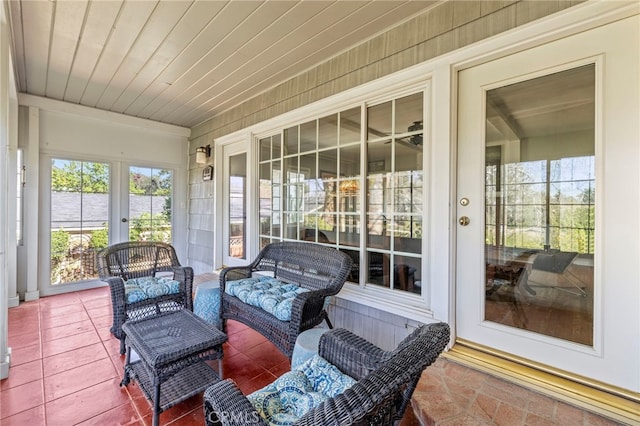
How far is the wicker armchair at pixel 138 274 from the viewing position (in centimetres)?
238

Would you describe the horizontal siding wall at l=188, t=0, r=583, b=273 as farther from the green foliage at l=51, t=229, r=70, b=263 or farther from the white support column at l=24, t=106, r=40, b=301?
the green foliage at l=51, t=229, r=70, b=263

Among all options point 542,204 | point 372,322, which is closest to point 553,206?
point 542,204

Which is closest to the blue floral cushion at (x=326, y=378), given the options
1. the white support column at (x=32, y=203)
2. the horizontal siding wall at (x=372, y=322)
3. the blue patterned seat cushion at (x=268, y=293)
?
the blue patterned seat cushion at (x=268, y=293)

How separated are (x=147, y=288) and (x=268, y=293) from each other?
1146 millimetres

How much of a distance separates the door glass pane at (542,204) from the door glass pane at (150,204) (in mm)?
4798

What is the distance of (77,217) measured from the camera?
4102 millimetres

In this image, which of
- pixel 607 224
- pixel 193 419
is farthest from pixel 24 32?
pixel 607 224

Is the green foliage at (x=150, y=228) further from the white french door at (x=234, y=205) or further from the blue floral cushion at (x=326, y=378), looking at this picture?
the blue floral cushion at (x=326, y=378)

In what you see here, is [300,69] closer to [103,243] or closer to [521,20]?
[521,20]

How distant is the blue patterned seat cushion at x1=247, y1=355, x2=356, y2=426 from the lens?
1.11 metres

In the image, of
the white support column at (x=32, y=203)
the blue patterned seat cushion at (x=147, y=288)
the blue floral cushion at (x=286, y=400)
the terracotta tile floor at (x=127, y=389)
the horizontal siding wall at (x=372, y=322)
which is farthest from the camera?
the white support column at (x=32, y=203)

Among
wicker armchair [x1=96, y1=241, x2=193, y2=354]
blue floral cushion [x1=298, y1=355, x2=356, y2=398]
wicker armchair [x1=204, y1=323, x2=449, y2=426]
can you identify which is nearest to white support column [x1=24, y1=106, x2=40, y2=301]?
wicker armchair [x1=96, y1=241, x2=193, y2=354]

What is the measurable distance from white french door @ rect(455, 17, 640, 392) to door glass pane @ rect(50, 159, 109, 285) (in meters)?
4.81

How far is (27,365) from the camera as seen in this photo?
215 cm
